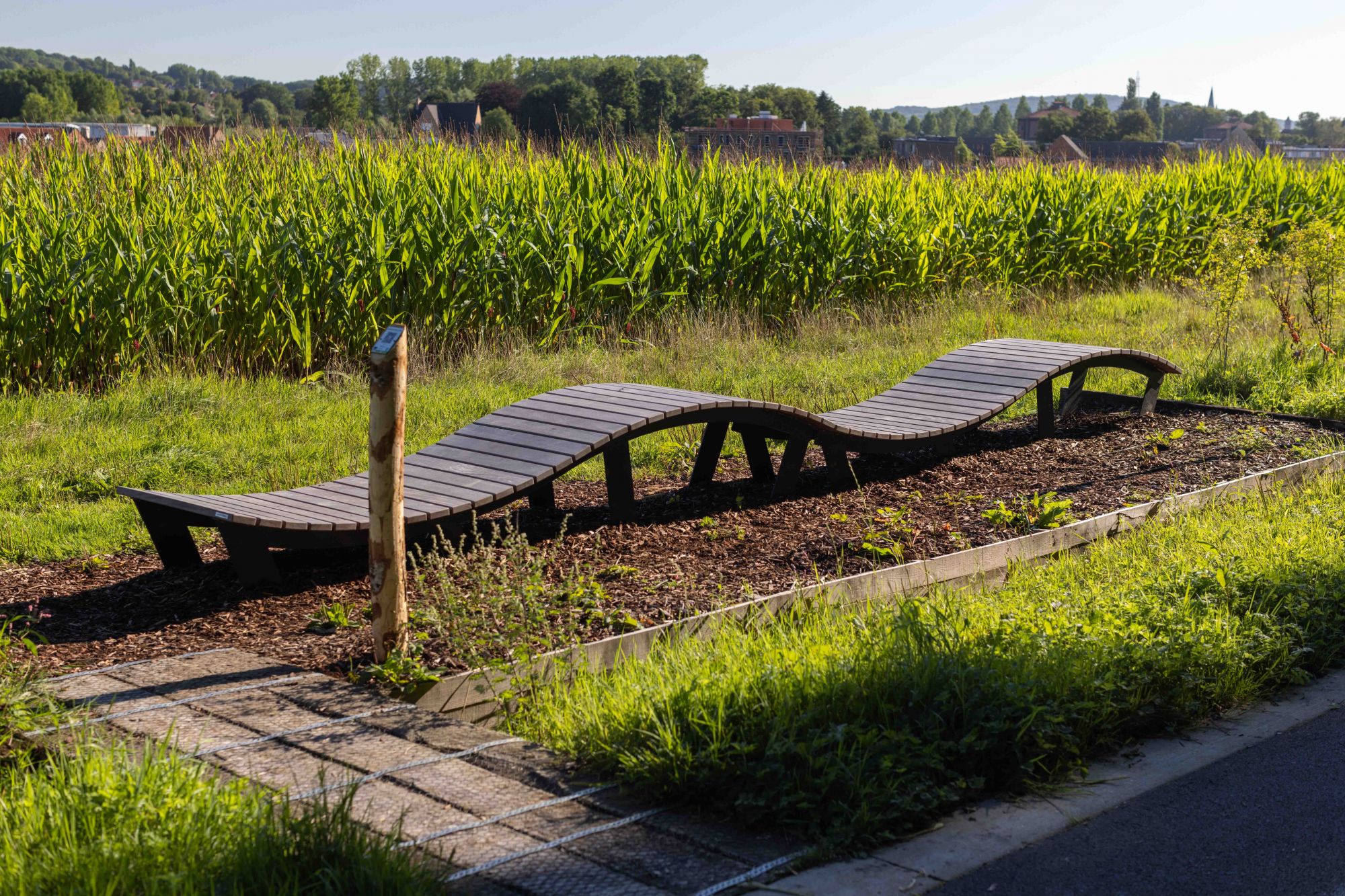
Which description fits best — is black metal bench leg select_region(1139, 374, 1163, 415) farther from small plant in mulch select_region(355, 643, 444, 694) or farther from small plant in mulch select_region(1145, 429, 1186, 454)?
small plant in mulch select_region(355, 643, 444, 694)

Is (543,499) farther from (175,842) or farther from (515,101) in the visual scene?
(515,101)

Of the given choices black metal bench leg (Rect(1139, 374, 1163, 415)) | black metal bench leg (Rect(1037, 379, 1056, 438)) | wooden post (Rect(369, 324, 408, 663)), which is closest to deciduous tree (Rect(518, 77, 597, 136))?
black metal bench leg (Rect(1139, 374, 1163, 415))

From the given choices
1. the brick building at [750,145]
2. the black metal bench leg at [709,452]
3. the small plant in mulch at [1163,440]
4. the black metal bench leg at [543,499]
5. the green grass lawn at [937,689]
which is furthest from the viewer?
the brick building at [750,145]

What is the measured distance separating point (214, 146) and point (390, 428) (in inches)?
372

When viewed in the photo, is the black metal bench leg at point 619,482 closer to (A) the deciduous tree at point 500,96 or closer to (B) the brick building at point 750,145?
(B) the brick building at point 750,145

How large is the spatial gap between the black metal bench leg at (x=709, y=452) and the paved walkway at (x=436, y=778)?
3.01 meters

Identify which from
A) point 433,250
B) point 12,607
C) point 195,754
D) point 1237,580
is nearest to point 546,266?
point 433,250

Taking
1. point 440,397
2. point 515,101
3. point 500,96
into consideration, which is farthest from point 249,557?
point 500,96

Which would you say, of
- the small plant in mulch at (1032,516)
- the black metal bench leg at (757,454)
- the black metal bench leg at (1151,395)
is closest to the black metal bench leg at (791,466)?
the black metal bench leg at (757,454)

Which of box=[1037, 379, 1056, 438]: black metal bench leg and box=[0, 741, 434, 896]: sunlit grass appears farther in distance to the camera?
box=[1037, 379, 1056, 438]: black metal bench leg

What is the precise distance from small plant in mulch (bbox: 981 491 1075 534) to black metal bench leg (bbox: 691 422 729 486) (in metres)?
1.45

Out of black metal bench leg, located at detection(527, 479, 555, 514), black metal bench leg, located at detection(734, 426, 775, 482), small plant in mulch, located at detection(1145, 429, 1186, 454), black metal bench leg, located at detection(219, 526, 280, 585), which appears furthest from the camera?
small plant in mulch, located at detection(1145, 429, 1186, 454)

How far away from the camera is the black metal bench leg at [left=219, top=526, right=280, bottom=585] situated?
4750mm

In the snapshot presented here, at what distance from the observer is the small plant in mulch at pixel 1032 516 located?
5.85 metres
